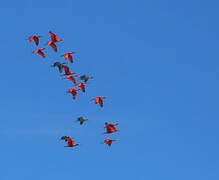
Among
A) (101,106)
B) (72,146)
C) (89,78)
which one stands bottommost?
(72,146)

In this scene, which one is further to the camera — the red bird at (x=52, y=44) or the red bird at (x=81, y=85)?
the red bird at (x=81, y=85)

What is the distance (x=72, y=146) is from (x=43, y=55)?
66.3ft

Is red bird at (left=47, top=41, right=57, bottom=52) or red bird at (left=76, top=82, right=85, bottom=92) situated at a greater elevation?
red bird at (left=47, top=41, right=57, bottom=52)

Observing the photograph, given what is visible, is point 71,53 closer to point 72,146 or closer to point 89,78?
point 89,78

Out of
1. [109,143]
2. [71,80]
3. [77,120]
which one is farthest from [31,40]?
[109,143]

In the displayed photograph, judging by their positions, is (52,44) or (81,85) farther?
(81,85)

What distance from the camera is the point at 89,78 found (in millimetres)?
98625

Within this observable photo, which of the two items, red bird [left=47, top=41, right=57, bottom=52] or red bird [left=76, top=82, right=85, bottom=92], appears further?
red bird [left=76, top=82, right=85, bottom=92]

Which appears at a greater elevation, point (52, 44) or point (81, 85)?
point (52, 44)

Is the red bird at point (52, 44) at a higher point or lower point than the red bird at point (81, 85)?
higher

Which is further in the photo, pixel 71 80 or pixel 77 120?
pixel 71 80

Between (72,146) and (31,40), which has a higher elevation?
(31,40)

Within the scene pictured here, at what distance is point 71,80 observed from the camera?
326ft

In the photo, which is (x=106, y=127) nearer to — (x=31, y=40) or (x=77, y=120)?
(x=77, y=120)
